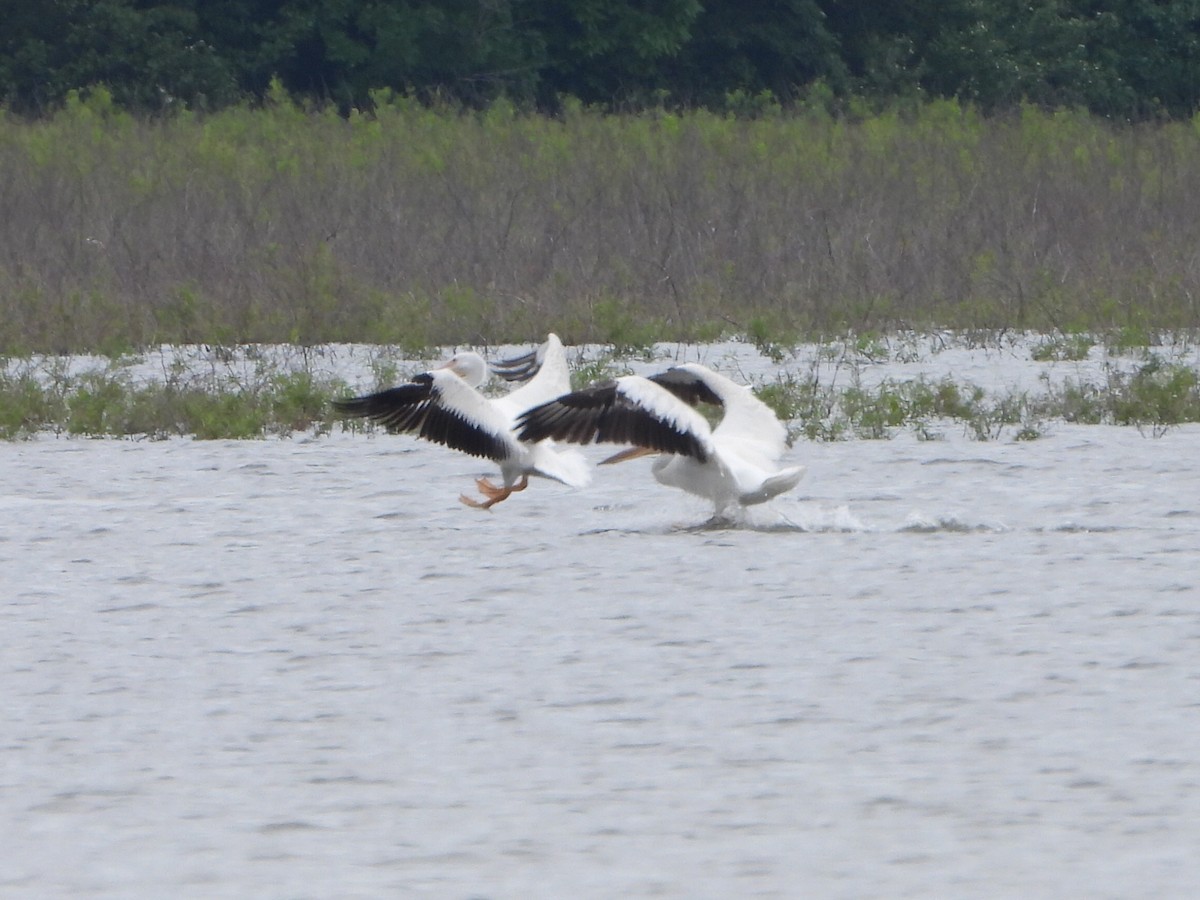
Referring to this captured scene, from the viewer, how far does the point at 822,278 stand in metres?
13.2

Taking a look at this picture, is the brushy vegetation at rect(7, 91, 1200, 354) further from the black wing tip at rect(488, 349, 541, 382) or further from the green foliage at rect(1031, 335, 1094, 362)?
the black wing tip at rect(488, 349, 541, 382)

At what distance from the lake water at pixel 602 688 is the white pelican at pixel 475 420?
0.17 metres

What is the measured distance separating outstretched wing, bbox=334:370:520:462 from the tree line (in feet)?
49.1

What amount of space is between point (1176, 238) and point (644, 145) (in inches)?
148

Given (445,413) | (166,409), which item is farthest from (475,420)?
(166,409)

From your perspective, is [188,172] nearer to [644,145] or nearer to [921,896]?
[644,145]

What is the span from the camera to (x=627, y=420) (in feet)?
24.0

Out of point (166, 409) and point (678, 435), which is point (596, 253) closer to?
point (166, 409)

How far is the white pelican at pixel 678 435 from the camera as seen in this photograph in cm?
723

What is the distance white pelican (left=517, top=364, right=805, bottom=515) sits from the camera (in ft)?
23.7

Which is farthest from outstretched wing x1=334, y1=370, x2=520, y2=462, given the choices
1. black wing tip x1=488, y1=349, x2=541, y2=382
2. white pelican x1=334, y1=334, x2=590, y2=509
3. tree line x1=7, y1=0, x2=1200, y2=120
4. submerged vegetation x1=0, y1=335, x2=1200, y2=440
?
tree line x1=7, y1=0, x2=1200, y2=120

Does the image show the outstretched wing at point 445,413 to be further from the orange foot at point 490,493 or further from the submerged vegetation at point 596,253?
the submerged vegetation at point 596,253

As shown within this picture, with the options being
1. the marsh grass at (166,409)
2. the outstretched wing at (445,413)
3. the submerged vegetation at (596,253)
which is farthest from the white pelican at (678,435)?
the marsh grass at (166,409)

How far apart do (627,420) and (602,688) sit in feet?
7.38
